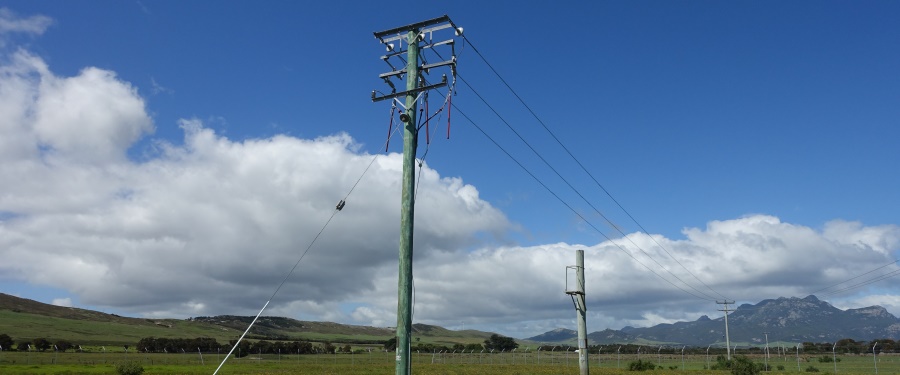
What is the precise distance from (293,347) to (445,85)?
157m

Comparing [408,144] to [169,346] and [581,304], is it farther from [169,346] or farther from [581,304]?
[169,346]

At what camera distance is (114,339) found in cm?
19400

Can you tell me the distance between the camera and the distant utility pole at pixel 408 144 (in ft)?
45.8

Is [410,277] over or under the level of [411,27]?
under

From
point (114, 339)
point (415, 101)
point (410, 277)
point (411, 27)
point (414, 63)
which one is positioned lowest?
point (114, 339)

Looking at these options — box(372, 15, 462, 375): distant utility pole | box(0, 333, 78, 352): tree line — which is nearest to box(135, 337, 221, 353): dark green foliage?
box(0, 333, 78, 352): tree line

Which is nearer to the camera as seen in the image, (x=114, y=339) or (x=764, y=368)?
(x=764, y=368)

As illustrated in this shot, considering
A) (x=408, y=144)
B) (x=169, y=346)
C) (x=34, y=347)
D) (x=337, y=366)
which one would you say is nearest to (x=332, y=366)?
(x=337, y=366)

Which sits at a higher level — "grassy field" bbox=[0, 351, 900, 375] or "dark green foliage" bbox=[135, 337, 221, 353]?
"grassy field" bbox=[0, 351, 900, 375]

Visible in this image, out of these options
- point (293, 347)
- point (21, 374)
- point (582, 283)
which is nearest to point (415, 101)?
point (582, 283)

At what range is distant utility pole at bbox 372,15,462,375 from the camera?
1396 centimetres

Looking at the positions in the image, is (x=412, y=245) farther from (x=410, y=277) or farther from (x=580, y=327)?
(x=580, y=327)

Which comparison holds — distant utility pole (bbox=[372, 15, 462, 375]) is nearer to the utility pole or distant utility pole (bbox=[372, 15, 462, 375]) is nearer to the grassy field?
Result: the utility pole

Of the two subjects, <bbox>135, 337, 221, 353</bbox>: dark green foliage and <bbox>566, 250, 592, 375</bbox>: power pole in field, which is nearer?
<bbox>566, 250, 592, 375</bbox>: power pole in field
